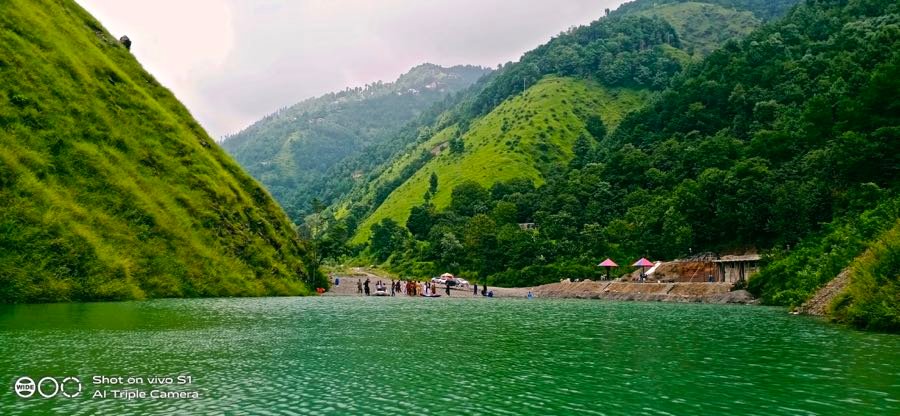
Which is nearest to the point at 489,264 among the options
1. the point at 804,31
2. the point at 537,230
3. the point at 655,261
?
the point at 537,230

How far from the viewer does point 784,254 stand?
75.4m

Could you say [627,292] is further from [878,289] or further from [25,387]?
[25,387]

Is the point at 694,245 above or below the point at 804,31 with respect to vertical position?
below

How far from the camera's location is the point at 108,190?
66.3m

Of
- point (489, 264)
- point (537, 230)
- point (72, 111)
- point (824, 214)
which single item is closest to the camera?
point (72, 111)

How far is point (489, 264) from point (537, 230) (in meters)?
15.5

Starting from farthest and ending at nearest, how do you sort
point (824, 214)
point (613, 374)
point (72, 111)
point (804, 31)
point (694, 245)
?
point (804, 31)
point (694, 245)
point (824, 214)
point (72, 111)
point (613, 374)

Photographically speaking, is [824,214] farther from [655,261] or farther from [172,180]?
[172,180]

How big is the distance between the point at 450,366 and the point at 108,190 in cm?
5624

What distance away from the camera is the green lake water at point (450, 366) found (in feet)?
57.9

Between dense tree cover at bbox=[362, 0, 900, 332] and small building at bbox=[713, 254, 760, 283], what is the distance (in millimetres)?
2933

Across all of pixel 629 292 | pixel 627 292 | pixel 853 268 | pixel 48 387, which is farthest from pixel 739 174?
pixel 48 387

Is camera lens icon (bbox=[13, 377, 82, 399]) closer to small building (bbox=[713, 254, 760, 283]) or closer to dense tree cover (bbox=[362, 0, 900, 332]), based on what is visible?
dense tree cover (bbox=[362, 0, 900, 332])

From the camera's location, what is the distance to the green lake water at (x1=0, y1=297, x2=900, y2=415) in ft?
57.9
